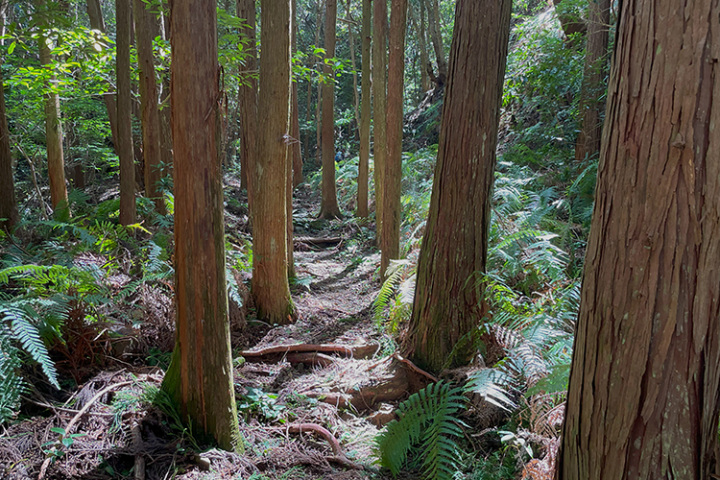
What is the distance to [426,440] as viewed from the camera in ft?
10.8

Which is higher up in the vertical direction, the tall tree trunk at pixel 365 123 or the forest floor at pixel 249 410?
the tall tree trunk at pixel 365 123

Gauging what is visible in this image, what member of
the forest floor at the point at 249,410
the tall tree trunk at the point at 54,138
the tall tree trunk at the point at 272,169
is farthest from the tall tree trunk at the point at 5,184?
the tall tree trunk at the point at 272,169

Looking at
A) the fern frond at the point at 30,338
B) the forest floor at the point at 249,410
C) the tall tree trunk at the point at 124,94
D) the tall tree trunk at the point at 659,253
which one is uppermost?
the tall tree trunk at the point at 124,94

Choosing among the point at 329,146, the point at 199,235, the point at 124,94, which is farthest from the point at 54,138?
the point at 199,235

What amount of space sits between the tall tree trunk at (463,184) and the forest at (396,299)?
2cm

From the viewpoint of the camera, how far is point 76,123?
36.1 ft

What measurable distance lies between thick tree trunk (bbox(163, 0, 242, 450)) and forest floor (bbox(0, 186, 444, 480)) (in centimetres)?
25

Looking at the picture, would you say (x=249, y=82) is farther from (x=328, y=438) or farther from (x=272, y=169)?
(x=328, y=438)

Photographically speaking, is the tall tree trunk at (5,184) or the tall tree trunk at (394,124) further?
the tall tree trunk at (394,124)

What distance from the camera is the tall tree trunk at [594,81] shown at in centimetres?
829

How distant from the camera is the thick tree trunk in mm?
2865

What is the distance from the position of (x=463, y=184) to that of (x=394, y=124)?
285 cm

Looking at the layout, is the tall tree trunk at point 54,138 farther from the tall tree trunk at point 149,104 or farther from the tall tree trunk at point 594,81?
the tall tree trunk at point 594,81

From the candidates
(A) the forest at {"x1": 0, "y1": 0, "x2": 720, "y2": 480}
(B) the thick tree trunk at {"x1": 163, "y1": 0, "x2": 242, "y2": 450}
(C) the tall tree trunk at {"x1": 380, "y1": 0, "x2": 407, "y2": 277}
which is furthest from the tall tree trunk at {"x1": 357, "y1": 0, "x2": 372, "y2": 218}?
(B) the thick tree trunk at {"x1": 163, "y1": 0, "x2": 242, "y2": 450}
